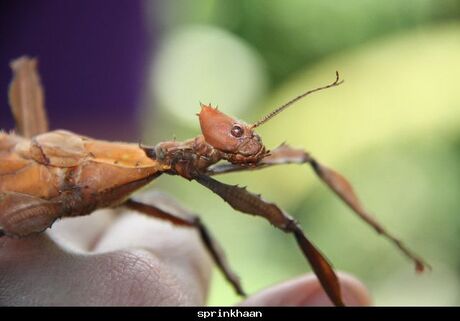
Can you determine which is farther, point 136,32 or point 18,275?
point 136,32

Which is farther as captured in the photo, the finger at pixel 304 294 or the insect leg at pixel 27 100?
the insect leg at pixel 27 100

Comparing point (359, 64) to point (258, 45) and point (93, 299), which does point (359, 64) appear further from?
point (93, 299)

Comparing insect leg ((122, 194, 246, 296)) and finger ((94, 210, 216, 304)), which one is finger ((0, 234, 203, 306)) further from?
insect leg ((122, 194, 246, 296))

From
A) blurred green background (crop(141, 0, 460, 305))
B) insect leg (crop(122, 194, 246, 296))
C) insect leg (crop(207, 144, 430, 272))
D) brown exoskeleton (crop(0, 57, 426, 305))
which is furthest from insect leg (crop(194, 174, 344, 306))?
blurred green background (crop(141, 0, 460, 305))

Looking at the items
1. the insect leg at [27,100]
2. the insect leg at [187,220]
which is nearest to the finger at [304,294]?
the insect leg at [187,220]

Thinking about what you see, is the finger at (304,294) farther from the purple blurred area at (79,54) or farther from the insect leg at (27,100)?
the purple blurred area at (79,54)

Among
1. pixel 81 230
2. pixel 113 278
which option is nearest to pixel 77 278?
pixel 113 278

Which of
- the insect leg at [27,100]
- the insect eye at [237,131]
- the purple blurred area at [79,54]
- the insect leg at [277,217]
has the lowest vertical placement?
the insect leg at [277,217]

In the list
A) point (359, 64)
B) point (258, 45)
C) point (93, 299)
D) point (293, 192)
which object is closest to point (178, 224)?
point (93, 299)
